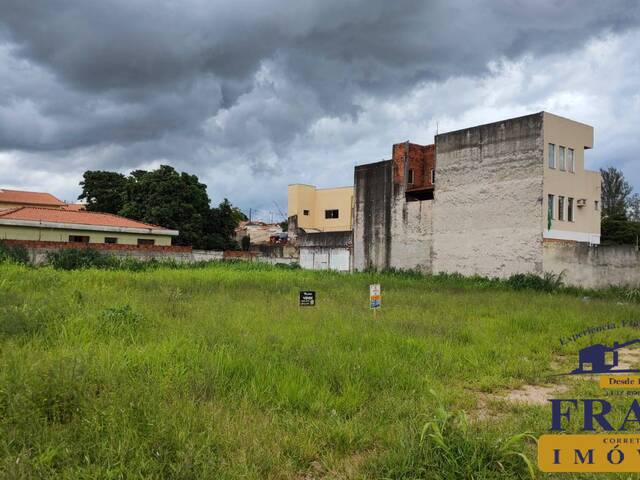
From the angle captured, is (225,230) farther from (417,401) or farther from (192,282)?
(417,401)

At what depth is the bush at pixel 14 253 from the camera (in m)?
17.2

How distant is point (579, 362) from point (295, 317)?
4.96m

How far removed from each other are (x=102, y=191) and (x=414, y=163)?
85.0 ft

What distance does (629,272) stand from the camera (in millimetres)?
18484

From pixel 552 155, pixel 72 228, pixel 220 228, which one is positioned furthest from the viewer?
pixel 220 228

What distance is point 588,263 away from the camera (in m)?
19.3

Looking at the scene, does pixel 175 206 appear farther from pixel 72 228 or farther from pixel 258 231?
pixel 258 231

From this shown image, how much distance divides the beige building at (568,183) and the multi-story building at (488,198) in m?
0.04

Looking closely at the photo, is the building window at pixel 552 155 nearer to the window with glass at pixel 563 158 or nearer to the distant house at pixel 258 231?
the window with glass at pixel 563 158

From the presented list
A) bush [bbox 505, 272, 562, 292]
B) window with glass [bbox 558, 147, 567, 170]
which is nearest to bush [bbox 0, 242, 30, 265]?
bush [bbox 505, 272, 562, 292]

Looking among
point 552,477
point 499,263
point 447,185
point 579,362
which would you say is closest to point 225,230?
point 447,185

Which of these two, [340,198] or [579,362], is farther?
[340,198]

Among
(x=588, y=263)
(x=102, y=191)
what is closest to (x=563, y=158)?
(x=588, y=263)

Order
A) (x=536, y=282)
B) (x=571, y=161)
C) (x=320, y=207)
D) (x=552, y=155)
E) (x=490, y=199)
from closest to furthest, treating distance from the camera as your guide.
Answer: (x=536, y=282) < (x=552, y=155) < (x=571, y=161) < (x=490, y=199) < (x=320, y=207)
